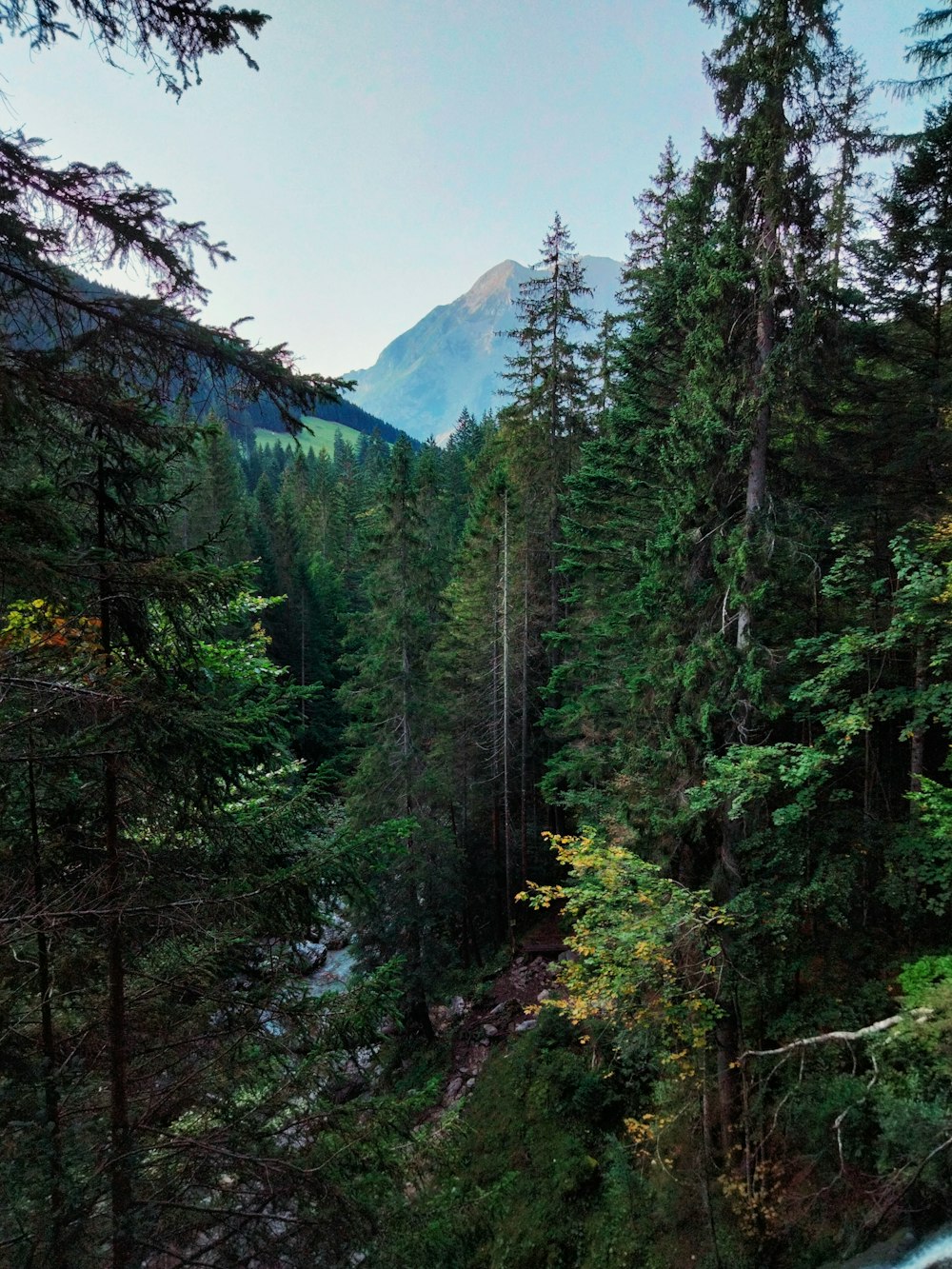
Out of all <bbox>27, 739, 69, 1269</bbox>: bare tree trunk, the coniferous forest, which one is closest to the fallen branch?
Answer: the coniferous forest

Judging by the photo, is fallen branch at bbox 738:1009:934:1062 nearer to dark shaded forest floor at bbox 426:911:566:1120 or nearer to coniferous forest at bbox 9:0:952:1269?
coniferous forest at bbox 9:0:952:1269

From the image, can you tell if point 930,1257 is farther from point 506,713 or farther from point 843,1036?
point 506,713

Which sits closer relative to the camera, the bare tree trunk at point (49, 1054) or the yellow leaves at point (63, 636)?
the bare tree trunk at point (49, 1054)

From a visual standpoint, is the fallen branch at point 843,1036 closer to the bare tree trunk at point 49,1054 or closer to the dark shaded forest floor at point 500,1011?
the dark shaded forest floor at point 500,1011

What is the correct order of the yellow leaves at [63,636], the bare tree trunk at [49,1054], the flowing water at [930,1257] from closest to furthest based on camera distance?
the bare tree trunk at [49,1054] < the yellow leaves at [63,636] < the flowing water at [930,1257]

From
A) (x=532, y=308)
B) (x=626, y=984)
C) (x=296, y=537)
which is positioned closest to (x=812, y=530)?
(x=626, y=984)

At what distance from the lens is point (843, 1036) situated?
27.5 feet

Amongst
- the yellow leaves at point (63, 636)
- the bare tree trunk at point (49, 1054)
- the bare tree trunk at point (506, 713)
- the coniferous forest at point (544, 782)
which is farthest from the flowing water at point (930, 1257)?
the bare tree trunk at point (506, 713)

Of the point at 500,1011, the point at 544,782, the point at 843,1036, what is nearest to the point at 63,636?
the point at 843,1036

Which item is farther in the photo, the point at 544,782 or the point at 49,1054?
the point at 544,782

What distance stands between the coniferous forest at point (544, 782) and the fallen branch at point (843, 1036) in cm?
9

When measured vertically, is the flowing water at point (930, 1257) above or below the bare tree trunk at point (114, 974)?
below

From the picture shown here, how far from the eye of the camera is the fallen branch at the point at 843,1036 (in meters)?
7.71

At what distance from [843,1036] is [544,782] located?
9.16 metres
